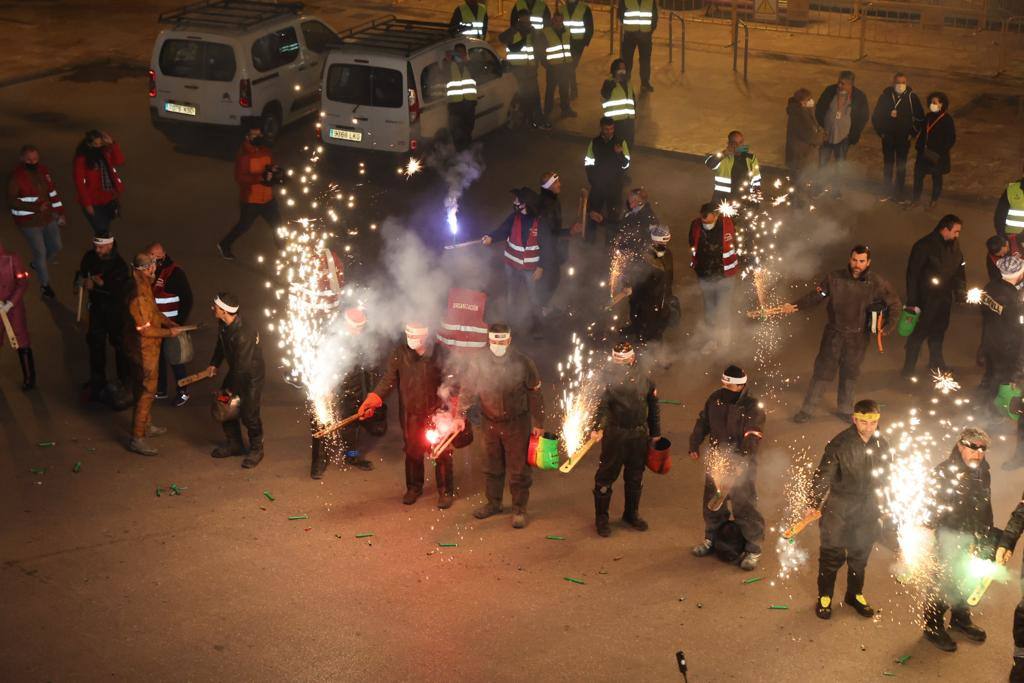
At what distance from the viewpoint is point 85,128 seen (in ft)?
66.2

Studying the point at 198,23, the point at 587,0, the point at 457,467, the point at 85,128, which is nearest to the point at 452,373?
the point at 457,467

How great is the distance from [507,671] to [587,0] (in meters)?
19.5

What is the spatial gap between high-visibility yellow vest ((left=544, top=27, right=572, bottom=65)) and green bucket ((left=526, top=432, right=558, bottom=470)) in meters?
10.7

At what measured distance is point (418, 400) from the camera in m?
10.5

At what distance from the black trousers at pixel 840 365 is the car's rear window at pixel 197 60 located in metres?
10.3

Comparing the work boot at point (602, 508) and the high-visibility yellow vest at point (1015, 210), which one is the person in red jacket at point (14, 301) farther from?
the high-visibility yellow vest at point (1015, 210)

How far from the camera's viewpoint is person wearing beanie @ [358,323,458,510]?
34.4 ft

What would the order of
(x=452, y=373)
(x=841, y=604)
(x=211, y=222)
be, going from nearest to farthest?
1. (x=841, y=604)
2. (x=452, y=373)
3. (x=211, y=222)

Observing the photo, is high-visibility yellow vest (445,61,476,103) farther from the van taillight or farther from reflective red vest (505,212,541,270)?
reflective red vest (505,212,541,270)

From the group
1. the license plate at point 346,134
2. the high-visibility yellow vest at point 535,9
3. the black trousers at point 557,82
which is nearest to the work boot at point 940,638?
the license plate at point 346,134

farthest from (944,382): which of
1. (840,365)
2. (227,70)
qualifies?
(227,70)

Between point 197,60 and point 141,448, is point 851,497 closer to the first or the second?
point 141,448

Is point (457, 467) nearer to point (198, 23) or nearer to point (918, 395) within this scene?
point (918, 395)

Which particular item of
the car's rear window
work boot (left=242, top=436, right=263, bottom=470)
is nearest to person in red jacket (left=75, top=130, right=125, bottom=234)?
the car's rear window
